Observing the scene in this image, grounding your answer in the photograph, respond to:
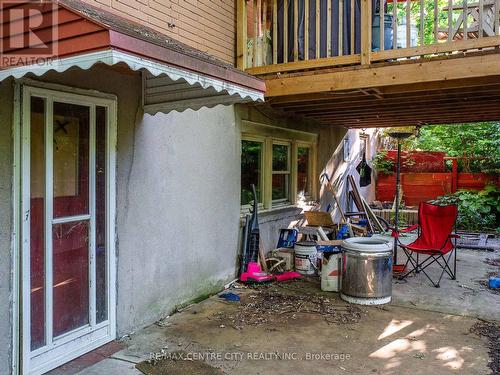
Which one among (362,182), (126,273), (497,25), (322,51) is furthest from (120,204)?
(362,182)

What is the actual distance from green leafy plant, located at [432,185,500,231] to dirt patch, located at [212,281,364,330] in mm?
7309

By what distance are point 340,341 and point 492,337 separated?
147 cm

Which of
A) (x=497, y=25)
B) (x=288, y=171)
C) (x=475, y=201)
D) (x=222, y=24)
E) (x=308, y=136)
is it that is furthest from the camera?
(x=475, y=201)

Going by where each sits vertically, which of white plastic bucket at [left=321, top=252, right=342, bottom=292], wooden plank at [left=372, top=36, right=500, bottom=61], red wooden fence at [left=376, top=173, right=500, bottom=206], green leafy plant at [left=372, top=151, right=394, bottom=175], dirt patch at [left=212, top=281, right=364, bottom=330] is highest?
wooden plank at [left=372, top=36, right=500, bottom=61]

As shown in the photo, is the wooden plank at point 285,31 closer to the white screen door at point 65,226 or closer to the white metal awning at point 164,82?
the white metal awning at point 164,82

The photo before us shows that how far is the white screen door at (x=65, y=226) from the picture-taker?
10.5 ft

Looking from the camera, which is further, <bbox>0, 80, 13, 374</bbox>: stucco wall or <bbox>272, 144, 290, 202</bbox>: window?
<bbox>272, 144, 290, 202</bbox>: window

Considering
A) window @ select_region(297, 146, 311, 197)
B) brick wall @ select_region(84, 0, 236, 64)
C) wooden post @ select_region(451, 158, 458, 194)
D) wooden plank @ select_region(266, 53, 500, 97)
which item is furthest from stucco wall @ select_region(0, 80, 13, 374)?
wooden post @ select_region(451, 158, 458, 194)

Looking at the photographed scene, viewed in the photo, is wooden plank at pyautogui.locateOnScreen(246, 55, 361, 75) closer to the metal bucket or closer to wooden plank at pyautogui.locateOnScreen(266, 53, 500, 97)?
wooden plank at pyautogui.locateOnScreen(266, 53, 500, 97)

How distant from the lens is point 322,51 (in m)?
5.77

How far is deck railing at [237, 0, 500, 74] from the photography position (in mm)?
4906

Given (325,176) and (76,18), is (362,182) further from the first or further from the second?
(76,18)

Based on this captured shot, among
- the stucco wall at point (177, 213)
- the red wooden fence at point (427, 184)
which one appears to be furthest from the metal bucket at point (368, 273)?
the red wooden fence at point (427, 184)

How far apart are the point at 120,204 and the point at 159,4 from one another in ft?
7.23
